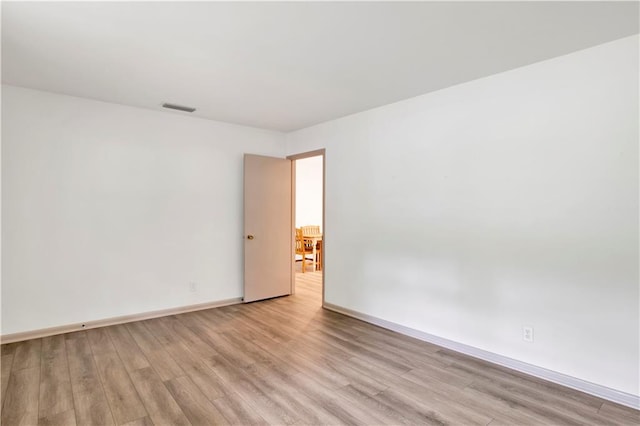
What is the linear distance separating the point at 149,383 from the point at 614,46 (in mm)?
4128

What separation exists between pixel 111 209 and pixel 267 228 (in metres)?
2.00

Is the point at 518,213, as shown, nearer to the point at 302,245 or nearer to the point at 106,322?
the point at 106,322

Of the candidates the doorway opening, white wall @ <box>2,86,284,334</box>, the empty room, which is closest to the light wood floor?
the empty room

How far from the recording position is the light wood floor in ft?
7.06

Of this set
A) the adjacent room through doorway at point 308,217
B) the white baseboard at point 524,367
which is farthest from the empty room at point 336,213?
the adjacent room through doorway at point 308,217

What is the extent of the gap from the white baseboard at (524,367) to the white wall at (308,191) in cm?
476

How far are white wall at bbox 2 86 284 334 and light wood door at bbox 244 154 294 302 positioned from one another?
17cm

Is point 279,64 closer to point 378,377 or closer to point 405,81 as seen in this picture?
point 405,81

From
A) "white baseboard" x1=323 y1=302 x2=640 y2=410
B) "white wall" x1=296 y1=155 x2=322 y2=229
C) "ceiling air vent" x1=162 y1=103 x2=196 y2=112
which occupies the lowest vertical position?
"white baseboard" x1=323 y1=302 x2=640 y2=410

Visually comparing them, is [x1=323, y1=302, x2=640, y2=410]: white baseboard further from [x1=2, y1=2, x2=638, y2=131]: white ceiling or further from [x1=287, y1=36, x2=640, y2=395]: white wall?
[x1=2, y1=2, x2=638, y2=131]: white ceiling

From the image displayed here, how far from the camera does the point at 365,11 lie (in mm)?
2033

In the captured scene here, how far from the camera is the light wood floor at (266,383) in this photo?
2150 millimetres

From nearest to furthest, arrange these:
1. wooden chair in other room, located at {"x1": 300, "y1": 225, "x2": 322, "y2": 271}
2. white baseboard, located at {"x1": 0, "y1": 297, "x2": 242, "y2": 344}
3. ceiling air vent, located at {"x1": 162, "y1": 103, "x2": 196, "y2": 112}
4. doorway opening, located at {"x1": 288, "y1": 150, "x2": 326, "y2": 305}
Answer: white baseboard, located at {"x1": 0, "y1": 297, "x2": 242, "y2": 344}, ceiling air vent, located at {"x1": 162, "y1": 103, "x2": 196, "y2": 112}, doorway opening, located at {"x1": 288, "y1": 150, "x2": 326, "y2": 305}, wooden chair in other room, located at {"x1": 300, "y1": 225, "x2": 322, "y2": 271}

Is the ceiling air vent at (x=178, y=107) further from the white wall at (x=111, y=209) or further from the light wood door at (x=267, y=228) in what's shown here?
the light wood door at (x=267, y=228)
